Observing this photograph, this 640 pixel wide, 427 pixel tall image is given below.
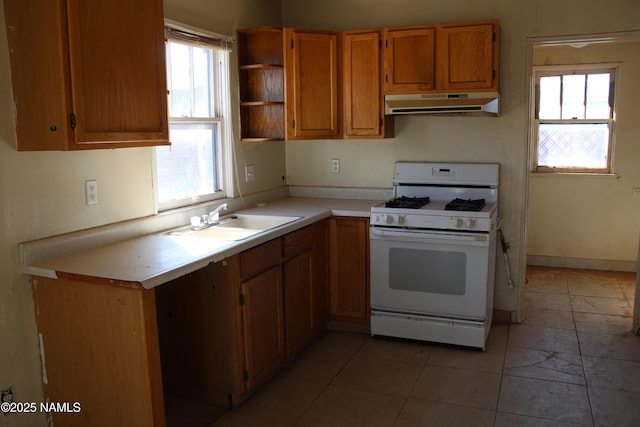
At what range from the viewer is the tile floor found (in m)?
2.78

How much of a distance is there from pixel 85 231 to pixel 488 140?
8.96ft

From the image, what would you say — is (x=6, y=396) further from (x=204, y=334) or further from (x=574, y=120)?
(x=574, y=120)

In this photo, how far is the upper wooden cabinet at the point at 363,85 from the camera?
383 cm

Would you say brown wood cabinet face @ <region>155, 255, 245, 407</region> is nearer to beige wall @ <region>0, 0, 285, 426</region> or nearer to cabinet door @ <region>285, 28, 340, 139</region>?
beige wall @ <region>0, 0, 285, 426</region>

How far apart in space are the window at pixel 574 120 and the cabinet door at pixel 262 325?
11.5 feet

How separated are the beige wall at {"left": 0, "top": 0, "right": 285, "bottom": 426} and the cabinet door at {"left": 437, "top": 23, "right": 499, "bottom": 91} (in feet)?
6.49

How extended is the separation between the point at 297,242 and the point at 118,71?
4.97ft

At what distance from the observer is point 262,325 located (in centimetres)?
303

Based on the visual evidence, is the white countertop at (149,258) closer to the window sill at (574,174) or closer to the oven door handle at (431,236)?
the oven door handle at (431,236)

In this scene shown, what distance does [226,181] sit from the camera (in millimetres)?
3746

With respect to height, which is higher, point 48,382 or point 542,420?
point 48,382

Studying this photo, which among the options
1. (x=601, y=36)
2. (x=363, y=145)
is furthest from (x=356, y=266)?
(x=601, y=36)

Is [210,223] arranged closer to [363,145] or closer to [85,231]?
[85,231]

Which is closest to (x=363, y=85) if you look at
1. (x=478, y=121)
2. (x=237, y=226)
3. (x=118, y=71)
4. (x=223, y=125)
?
(x=478, y=121)
